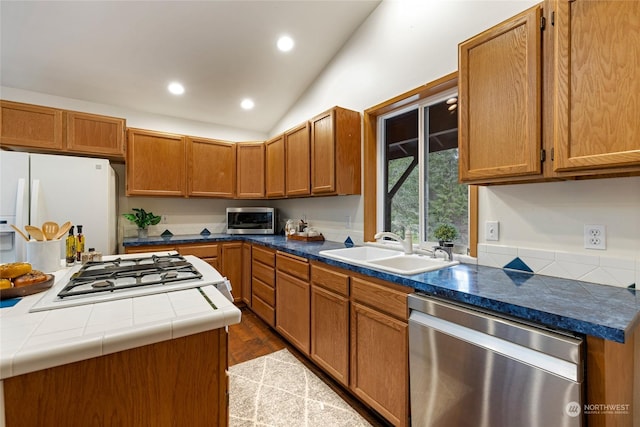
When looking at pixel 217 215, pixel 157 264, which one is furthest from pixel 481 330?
pixel 217 215

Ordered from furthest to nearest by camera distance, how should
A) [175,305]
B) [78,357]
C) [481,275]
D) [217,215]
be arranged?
[217,215] < [481,275] < [175,305] < [78,357]

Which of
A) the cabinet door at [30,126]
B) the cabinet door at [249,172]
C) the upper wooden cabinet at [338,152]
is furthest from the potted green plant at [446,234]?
the cabinet door at [30,126]

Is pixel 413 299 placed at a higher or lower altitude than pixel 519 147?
lower

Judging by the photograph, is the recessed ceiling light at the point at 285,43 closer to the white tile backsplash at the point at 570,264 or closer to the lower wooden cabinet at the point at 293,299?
the lower wooden cabinet at the point at 293,299

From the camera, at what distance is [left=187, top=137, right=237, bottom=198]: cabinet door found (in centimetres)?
355

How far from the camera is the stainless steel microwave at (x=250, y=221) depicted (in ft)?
12.4

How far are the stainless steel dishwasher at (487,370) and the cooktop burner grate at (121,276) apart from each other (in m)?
1.12

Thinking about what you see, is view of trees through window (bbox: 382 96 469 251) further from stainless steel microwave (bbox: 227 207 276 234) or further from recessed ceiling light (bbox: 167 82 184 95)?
recessed ceiling light (bbox: 167 82 184 95)

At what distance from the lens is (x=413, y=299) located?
1395 millimetres

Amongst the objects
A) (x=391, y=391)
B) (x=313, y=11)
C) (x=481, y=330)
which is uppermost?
(x=313, y=11)

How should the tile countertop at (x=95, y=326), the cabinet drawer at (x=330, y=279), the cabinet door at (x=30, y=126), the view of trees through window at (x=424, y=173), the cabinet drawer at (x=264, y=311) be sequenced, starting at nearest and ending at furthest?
1. the tile countertop at (x=95, y=326)
2. the cabinet drawer at (x=330, y=279)
3. the view of trees through window at (x=424, y=173)
4. the cabinet door at (x=30, y=126)
5. the cabinet drawer at (x=264, y=311)

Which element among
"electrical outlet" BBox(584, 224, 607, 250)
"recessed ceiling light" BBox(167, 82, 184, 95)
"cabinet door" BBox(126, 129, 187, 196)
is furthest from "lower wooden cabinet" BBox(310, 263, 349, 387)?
"recessed ceiling light" BBox(167, 82, 184, 95)

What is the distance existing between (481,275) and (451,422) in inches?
27.9

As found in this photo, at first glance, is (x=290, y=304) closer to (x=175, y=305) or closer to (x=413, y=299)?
(x=413, y=299)
